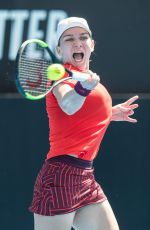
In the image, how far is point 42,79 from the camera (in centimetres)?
370

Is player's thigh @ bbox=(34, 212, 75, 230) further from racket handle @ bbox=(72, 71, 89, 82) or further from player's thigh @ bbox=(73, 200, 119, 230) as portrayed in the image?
racket handle @ bbox=(72, 71, 89, 82)

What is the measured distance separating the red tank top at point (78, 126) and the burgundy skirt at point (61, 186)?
0.15 feet

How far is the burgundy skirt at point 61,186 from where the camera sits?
3.74 meters

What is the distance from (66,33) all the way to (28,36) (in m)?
1.15

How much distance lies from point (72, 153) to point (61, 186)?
167 millimetres

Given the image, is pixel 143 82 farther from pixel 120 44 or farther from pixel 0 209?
pixel 0 209

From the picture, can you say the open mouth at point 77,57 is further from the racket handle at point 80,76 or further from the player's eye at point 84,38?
the racket handle at point 80,76

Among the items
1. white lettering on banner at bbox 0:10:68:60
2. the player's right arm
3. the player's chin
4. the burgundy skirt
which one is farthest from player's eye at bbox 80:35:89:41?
white lettering on banner at bbox 0:10:68:60

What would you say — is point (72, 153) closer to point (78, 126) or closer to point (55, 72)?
point (78, 126)

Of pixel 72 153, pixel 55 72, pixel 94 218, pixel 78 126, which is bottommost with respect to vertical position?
pixel 94 218

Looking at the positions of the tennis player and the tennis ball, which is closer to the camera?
the tennis ball

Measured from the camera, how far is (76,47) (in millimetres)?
3789

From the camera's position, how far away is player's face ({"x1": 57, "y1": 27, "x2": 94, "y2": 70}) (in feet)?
12.5

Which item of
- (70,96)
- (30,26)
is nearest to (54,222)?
(70,96)
